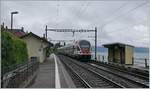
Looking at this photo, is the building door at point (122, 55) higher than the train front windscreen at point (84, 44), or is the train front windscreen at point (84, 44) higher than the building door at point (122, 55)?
the train front windscreen at point (84, 44)

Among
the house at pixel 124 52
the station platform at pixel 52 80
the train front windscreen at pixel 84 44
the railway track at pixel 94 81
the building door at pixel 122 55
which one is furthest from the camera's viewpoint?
the train front windscreen at pixel 84 44

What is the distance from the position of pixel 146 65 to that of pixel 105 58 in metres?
15.5

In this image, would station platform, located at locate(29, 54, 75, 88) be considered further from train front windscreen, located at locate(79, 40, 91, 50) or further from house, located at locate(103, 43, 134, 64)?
train front windscreen, located at locate(79, 40, 91, 50)

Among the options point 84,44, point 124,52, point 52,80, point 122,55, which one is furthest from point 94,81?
point 84,44

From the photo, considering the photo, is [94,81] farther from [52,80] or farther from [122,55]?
[122,55]

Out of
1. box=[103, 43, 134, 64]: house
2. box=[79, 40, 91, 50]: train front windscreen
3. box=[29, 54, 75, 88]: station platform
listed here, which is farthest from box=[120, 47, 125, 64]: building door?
box=[79, 40, 91, 50]: train front windscreen

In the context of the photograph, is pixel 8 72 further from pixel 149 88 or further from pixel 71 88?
pixel 149 88

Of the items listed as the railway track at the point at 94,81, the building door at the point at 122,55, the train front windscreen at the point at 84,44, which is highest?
the train front windscreen at the point at 84,44

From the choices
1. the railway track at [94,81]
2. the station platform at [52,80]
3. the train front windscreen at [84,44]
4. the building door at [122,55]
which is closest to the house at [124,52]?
the building door at [122,55]

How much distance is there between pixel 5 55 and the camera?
1341 centimetres

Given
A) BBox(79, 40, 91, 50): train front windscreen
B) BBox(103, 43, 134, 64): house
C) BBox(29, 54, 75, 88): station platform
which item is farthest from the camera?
BBox(79, 40, 91, 50): train front windscreen

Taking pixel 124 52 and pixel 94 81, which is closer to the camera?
pixel 94 81

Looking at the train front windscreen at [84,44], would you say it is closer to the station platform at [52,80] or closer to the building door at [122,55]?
the building door at [122,55]

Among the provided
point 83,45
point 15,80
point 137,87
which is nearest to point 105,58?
point 83,45
